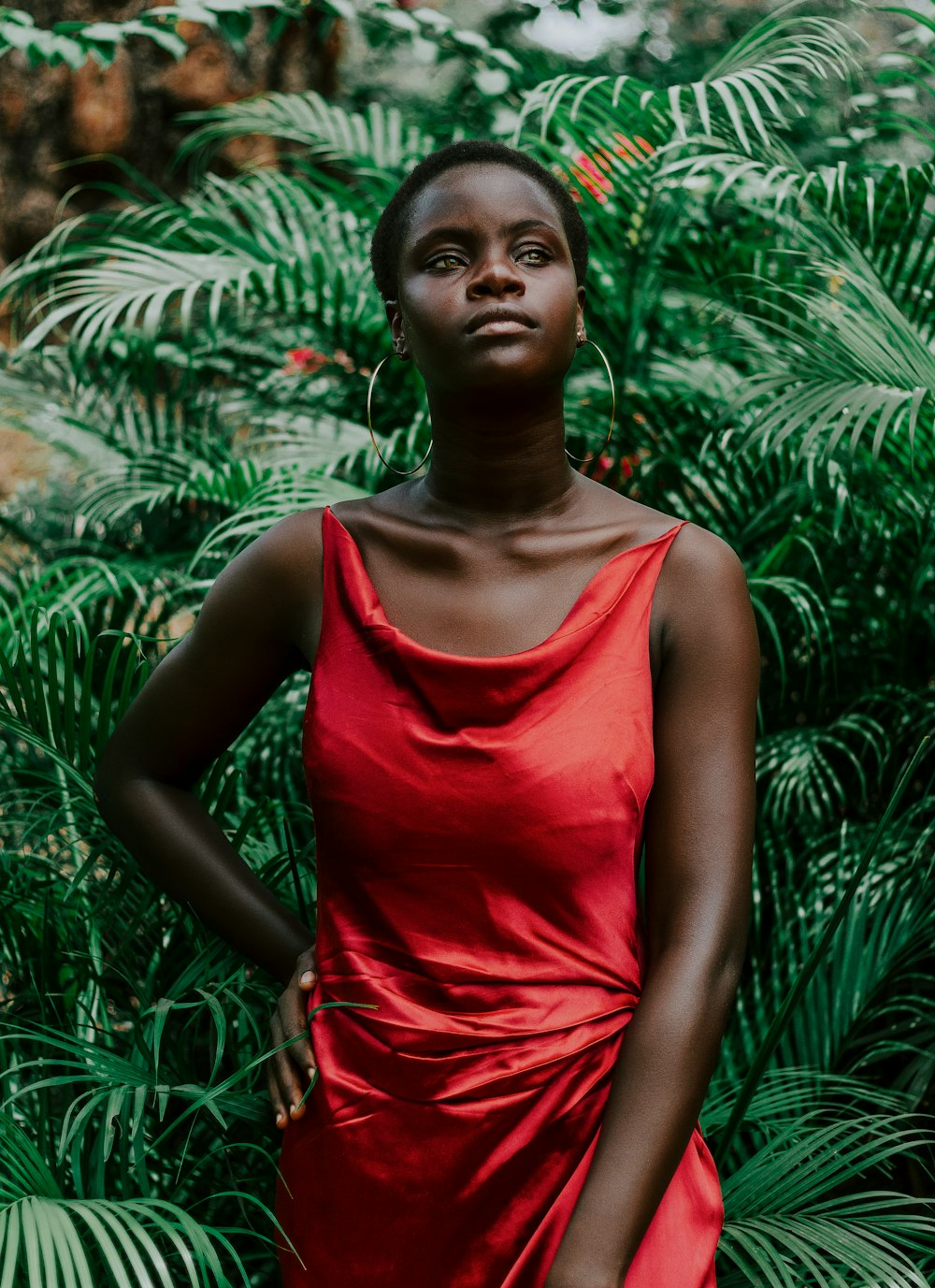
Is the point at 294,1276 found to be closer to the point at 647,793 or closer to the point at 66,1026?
the point at 647,793

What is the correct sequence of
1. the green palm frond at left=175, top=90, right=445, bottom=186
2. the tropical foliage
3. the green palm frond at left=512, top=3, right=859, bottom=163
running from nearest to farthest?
the tropical foliage → the green palm frond at left=512, top=3, right=859, bottom=163 → the green palm frond at left=175, top=90, right=445, bottom=186

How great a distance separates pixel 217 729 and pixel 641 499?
1643 mm

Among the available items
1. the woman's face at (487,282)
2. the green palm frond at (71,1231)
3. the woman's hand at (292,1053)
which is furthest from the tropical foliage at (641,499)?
the woman's face at (487,282)

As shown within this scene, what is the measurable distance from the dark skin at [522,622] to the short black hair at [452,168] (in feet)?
0.09

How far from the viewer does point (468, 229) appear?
Answer: 140cm

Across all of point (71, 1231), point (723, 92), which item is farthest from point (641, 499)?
point (71, 1231)

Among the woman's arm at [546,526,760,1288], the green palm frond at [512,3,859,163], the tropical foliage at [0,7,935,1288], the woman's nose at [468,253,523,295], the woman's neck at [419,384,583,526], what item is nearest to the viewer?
the woman's arm at [546,526,760,1288]

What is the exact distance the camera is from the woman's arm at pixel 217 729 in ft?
5.03


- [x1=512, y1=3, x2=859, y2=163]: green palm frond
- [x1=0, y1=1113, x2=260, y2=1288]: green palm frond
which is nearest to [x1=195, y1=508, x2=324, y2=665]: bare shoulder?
[x1=0, y1=1113, x2=260, y2=1288]: green palm frond

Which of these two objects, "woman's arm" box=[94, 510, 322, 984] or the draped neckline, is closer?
the draped neckline

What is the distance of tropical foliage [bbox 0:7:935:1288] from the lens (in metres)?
1.83

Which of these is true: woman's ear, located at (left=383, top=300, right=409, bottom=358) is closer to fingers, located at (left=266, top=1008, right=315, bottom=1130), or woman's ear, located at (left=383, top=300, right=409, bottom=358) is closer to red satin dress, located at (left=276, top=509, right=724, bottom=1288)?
red satin dress, located at (left=276, top=509, right=724, bottom=1288)

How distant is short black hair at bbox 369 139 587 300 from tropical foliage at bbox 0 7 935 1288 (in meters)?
0.72

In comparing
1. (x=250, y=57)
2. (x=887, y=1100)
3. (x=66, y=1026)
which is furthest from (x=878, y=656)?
(x=250, y=57)
